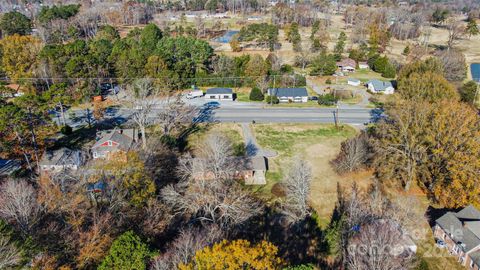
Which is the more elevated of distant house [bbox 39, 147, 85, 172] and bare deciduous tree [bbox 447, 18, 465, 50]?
bare deciduous tree [bbox 447, 18, 465, 50]

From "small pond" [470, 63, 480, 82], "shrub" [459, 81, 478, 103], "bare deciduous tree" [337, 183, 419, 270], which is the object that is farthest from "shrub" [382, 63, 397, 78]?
"bare deciduous tree" [337, 183, 419, 270]

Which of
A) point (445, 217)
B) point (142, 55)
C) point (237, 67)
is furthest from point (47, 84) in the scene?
point (445, 217)

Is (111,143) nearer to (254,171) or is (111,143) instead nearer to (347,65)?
Result: (254,171)

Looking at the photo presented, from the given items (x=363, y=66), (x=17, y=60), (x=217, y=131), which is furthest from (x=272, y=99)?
(x=17, y=60)

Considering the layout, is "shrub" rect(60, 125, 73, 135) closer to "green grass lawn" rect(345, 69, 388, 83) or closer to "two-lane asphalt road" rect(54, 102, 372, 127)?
"two-lane asphalt road" rect(54, 102, 372, 127)

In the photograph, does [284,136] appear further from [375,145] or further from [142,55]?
[142,55]

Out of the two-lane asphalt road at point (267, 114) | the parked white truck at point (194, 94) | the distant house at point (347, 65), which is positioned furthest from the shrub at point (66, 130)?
the distant house at point (347, 65)
